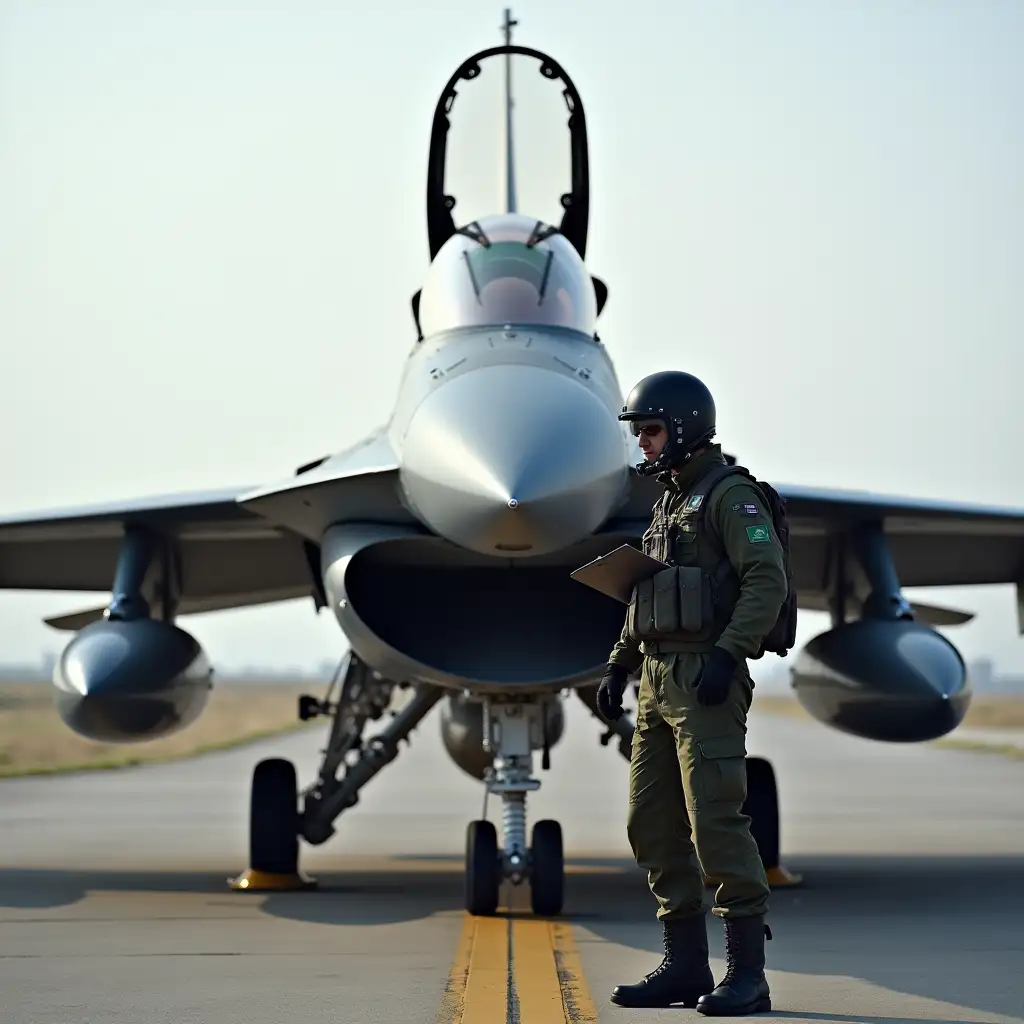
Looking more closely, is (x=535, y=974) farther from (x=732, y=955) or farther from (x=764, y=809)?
(x=764, y=809)

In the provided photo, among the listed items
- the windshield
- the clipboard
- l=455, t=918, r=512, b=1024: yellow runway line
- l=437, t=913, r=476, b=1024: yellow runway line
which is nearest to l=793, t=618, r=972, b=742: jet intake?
the windshield

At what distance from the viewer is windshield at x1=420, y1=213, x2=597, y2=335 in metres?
9.55

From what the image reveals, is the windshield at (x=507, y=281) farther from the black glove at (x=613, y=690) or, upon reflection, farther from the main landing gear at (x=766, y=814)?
the black glove at (x=613, y=690)

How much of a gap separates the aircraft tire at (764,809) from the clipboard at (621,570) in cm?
553

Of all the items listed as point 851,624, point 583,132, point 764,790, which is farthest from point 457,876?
point 583,132

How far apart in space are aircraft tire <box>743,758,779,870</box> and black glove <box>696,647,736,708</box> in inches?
227

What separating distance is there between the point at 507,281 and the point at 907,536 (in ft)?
15.9

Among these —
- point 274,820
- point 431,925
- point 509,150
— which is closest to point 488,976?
point 431,925

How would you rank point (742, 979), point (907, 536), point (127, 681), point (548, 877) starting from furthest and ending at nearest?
1. point (907, 536)
2. point (127, 681)
3. point (548, 877)
4. point (742, 979)

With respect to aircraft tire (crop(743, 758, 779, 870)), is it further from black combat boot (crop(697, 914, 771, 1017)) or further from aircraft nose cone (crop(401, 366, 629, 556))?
black combat boot (crop(697, 914, 771, 1017))

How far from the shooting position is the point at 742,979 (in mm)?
5633

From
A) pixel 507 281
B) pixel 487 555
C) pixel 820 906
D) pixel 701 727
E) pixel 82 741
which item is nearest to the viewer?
pixel 701 727

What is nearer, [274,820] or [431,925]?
[431,925]

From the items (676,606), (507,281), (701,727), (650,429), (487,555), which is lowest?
(701,727)
